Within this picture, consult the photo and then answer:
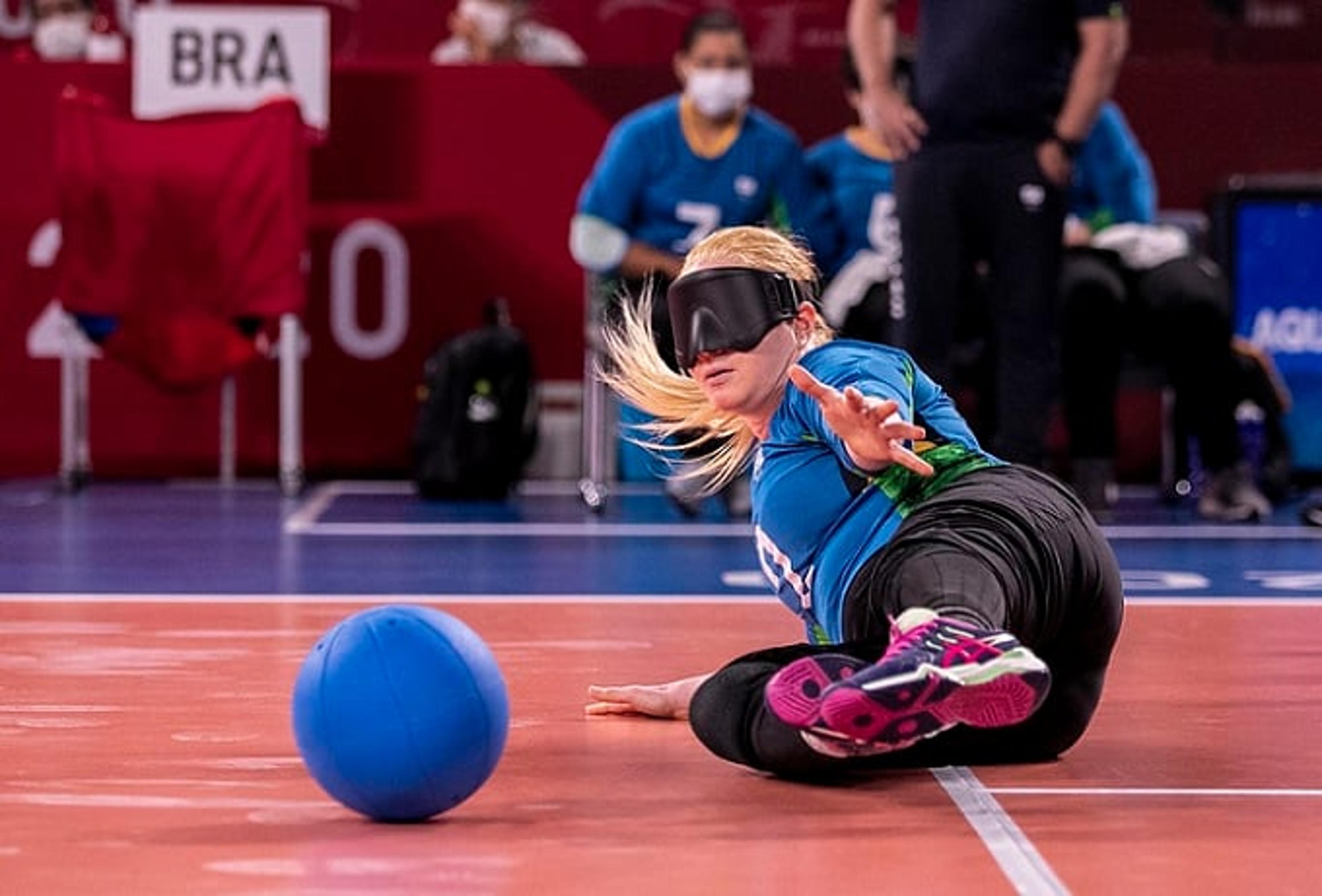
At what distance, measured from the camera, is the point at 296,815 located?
3357 mm

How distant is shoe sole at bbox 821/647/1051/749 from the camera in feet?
10.4

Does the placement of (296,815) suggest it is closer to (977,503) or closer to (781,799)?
(781,799)

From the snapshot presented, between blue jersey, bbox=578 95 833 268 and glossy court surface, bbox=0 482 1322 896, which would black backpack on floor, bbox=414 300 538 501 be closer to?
blue jersey, bbox=578 95 833 268

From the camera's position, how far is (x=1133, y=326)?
9570 millimetres

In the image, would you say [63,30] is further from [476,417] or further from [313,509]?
[313,509]

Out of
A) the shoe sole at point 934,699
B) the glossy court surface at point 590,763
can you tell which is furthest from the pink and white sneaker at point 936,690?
the glossy court surface at point 590,763

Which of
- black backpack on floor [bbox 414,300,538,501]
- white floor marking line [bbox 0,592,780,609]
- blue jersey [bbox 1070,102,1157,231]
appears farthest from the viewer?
black backpack on floor [bbox 414,300,538,501]

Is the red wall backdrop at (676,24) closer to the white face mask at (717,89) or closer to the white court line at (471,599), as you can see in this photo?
the white face mask at (717,89)

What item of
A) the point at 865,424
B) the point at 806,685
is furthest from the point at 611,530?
the point at 806,685

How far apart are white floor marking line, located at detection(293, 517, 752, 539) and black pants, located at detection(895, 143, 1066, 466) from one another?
40.6 inches

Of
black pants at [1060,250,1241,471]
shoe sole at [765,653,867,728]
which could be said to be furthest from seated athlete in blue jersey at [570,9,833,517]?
shoe sole at [765,653,867,728]

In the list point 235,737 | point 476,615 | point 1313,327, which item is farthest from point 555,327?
point 235,737

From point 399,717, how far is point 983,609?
841 millimetres

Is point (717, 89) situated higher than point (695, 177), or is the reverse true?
point (717, 89)
